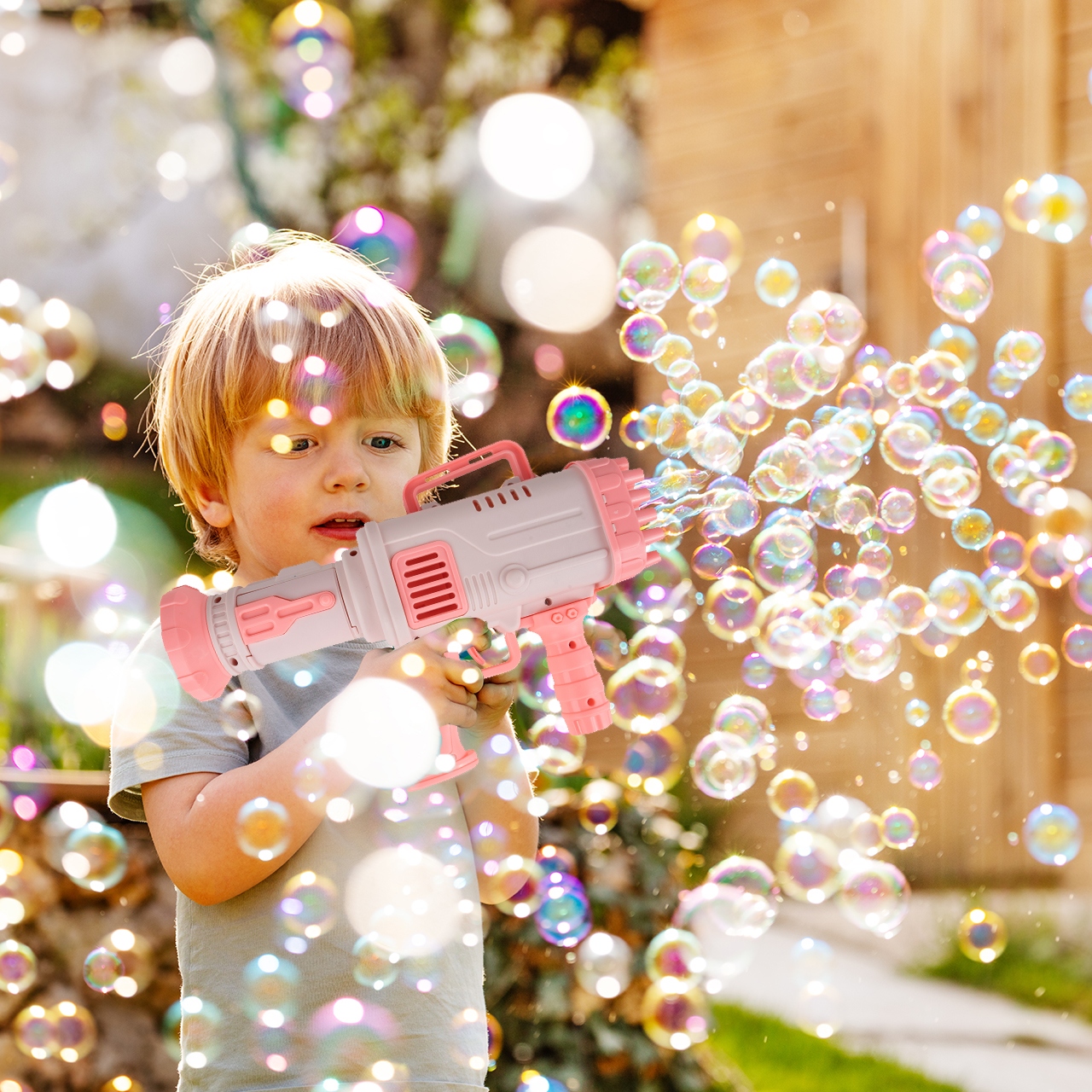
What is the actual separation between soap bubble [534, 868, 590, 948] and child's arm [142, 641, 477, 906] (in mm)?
855

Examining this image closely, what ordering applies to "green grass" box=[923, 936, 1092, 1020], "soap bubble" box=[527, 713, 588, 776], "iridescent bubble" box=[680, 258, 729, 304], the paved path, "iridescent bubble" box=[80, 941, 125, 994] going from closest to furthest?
"iridescent bubble" box=[80, 941, 125, 994] → "soap bubble" box=[527, 713, 588, 776] → "iridescent bubble" box=[680, 258, 729, 304] → the paved path → "green grass" box=[923, 936, 1092, 1020]

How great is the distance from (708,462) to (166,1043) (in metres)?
1.47

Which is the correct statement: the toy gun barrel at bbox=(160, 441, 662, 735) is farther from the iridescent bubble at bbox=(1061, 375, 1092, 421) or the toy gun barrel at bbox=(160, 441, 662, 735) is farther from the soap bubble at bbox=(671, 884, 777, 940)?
the iridescent bubble at bbox=(1061, 375, 1092, 421)

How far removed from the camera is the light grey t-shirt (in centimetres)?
125

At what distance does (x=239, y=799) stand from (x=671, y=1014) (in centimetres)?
136

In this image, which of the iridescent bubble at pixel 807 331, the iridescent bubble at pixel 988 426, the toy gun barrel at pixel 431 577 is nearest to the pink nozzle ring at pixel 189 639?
the toy gun barrel at pixel 431 577

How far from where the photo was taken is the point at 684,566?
2328mm

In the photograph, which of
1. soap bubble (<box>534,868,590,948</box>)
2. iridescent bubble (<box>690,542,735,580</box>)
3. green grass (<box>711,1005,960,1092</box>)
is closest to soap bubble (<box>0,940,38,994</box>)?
soap bubble (<box>534,868,590,948</box>)

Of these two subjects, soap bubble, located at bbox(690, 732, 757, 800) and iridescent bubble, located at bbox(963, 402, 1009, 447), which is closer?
soap bubble, located at bbox(690, 732, 757, 800)

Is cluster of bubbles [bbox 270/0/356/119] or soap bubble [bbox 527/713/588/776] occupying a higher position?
cluster of bubbles [bbox 270/0/356/119]

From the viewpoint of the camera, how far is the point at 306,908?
128 centimetres

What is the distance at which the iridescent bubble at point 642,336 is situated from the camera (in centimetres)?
238

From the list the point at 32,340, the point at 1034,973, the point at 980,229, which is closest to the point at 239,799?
the point at 32,340

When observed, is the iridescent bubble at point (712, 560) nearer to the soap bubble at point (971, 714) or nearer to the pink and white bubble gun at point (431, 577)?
the soap bubble at point (971, 714)
